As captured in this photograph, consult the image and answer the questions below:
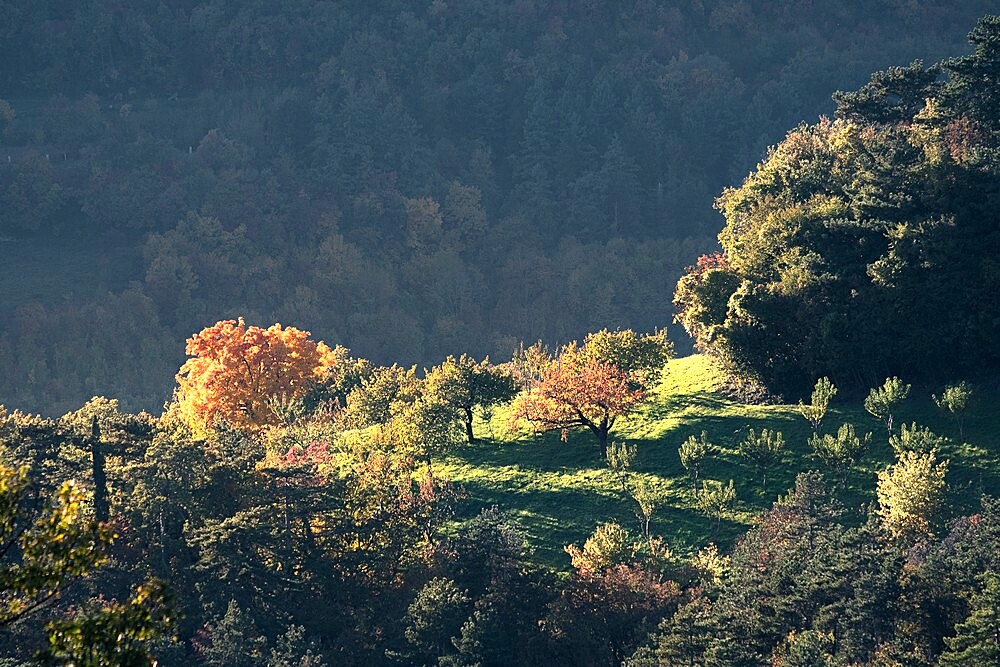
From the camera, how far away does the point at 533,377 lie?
79250 mm

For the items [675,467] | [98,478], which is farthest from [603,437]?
[98,478]

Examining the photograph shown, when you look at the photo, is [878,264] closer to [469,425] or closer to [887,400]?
[887,400]

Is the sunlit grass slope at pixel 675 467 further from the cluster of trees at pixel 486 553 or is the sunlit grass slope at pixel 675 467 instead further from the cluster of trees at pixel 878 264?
the cluster of trees at pixel 878 264

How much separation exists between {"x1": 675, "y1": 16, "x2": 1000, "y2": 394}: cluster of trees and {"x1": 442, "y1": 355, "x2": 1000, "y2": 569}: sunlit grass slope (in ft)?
7.55

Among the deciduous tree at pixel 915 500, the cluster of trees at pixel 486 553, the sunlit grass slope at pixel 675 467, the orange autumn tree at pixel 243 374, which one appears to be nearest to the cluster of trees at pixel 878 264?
the sunlit grass slope at pixel 675 467

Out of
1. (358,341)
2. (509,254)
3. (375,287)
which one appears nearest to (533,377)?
(358,341)

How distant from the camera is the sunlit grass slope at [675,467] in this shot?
184ft

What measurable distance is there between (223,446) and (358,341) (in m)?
100

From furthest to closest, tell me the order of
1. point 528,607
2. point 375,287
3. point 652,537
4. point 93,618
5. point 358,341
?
1. point 375,287
2. point 358,341
3. point 652,537
4. point 528,607
5. point 93,618

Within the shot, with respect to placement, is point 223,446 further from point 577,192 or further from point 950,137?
point 577,192

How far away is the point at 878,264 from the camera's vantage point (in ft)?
205

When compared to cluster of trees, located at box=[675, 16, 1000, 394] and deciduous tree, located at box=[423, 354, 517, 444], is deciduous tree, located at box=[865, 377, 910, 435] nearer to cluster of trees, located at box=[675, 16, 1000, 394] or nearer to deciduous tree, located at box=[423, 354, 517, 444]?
cluster of trees, located at box=[675, 16, 1000, 394]

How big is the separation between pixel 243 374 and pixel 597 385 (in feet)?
73.9

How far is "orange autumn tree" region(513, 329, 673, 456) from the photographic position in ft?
206
